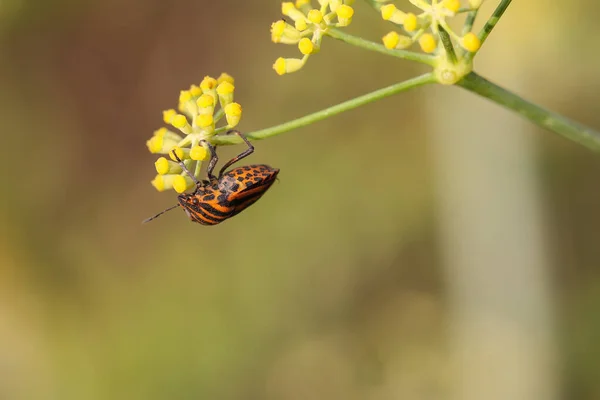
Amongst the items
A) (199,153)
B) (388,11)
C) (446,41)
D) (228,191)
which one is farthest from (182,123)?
(446,41)

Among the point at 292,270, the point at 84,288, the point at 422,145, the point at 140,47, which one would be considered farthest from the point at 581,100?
the point at 84,288

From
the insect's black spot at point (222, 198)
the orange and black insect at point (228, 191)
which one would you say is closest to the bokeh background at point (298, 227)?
the orange and black insect at point (228, 191)

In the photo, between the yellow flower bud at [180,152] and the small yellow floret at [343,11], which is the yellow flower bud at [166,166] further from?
the small yellow floret at [343,11]

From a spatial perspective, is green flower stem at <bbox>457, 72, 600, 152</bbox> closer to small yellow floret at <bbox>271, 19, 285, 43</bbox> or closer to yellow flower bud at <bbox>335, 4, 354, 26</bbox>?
yellow flower bud at <bbox>335, 4, 354, 26</bbox>

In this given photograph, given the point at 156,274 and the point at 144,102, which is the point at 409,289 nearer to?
the point at 156,274

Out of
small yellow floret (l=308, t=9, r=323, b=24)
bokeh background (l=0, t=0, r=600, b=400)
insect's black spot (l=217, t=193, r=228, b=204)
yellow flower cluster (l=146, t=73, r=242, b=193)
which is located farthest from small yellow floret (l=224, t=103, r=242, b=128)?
bokeh background (l=0, t=0, r=600, b=400)

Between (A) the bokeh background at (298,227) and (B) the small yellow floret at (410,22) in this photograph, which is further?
(A) the bokeh background at (298,227)

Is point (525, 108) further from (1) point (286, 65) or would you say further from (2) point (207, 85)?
(2) point (207, 85)
